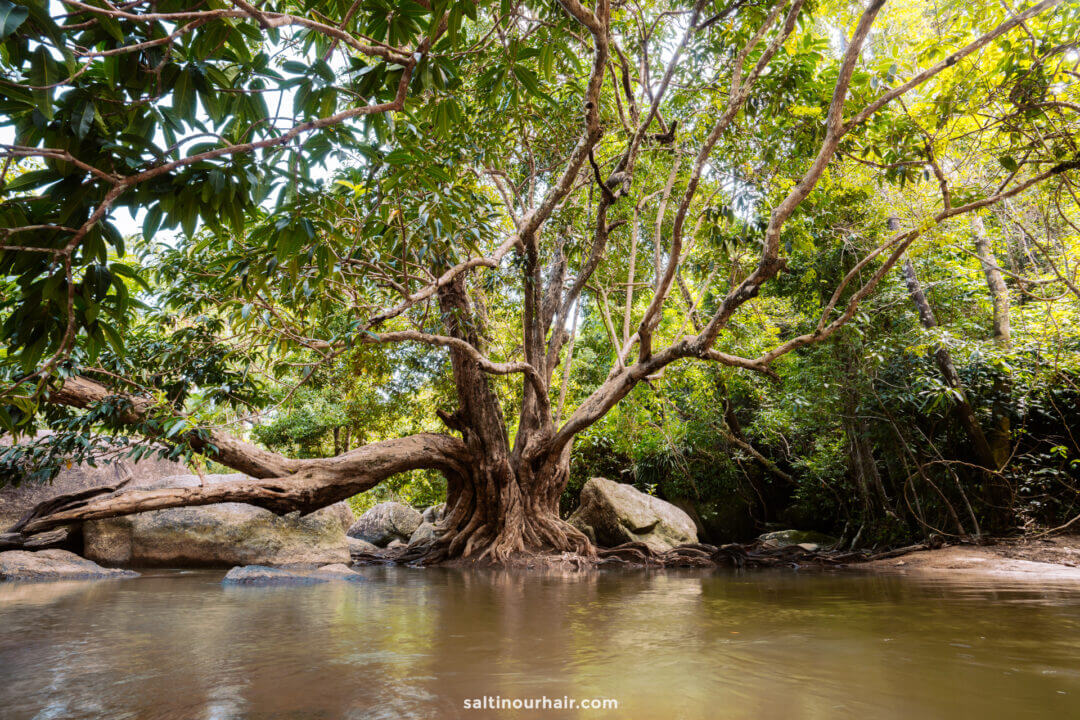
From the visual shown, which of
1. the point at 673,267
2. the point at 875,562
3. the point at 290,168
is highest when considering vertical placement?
the point at 673,267

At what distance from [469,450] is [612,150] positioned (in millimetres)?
5063

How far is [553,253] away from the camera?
8.99 meters

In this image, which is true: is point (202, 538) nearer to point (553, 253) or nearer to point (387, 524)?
point (387, 524)

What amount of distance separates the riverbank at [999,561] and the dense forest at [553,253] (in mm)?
646

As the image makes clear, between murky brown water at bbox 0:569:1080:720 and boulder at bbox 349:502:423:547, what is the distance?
302 inches

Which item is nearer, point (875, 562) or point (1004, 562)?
point (1004, 562)

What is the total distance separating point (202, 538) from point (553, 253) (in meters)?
6.61

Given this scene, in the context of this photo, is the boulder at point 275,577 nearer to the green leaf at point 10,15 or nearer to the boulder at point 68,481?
the boulder at point 68,481

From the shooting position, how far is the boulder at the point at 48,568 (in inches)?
229

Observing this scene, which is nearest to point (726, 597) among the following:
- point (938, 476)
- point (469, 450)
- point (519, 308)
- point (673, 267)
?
point (673, 267)

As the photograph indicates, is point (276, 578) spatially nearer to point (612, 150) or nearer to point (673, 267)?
point (673, 267)

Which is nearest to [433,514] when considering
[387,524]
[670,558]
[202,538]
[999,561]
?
[387,524]

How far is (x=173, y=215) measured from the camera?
6.50 ft

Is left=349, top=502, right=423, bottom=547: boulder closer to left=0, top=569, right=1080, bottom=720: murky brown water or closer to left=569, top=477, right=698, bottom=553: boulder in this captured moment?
left=569, top=477, right=698, bottom=553: boulder
